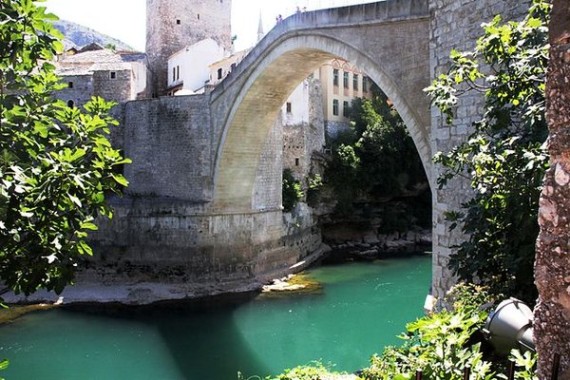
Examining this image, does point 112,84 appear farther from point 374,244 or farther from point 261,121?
point 374,244

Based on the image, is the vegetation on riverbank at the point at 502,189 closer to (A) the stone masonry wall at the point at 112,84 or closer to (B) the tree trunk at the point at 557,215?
(B) the tree trunk at the point at 557,215

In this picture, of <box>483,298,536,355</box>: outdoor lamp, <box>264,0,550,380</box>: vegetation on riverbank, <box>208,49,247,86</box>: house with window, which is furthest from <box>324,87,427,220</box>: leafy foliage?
<box>483,298,536,355</box>: outdoor lamp

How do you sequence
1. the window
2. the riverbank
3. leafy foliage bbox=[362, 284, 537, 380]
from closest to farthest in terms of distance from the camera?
leafy foliage bbox=[362, 284, 537, 380] < the riverbank < the window

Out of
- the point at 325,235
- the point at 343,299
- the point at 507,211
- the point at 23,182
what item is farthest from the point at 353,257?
the point at 23,182

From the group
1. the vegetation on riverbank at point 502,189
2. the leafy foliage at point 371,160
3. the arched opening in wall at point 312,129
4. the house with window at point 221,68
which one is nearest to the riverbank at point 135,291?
the arched opening in wall at point 312,129

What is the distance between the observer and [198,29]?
20281 mm

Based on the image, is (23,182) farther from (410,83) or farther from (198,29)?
(198,29)

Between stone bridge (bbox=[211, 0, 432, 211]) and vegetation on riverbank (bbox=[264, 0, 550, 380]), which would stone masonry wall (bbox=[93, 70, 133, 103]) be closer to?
stone bridge (bbox=[211, 0, 432, 211])

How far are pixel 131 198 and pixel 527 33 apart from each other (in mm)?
12530

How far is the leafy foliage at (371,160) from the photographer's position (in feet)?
59.8

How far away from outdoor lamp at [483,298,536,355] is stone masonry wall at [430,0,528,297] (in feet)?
6.39

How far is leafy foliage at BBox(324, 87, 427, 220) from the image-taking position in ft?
59.8

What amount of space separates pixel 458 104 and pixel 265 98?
27.4 ft

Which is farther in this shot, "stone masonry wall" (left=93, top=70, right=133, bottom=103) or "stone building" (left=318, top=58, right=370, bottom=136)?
"stone building" (left=318, top=58, right=370, bottom=136)
